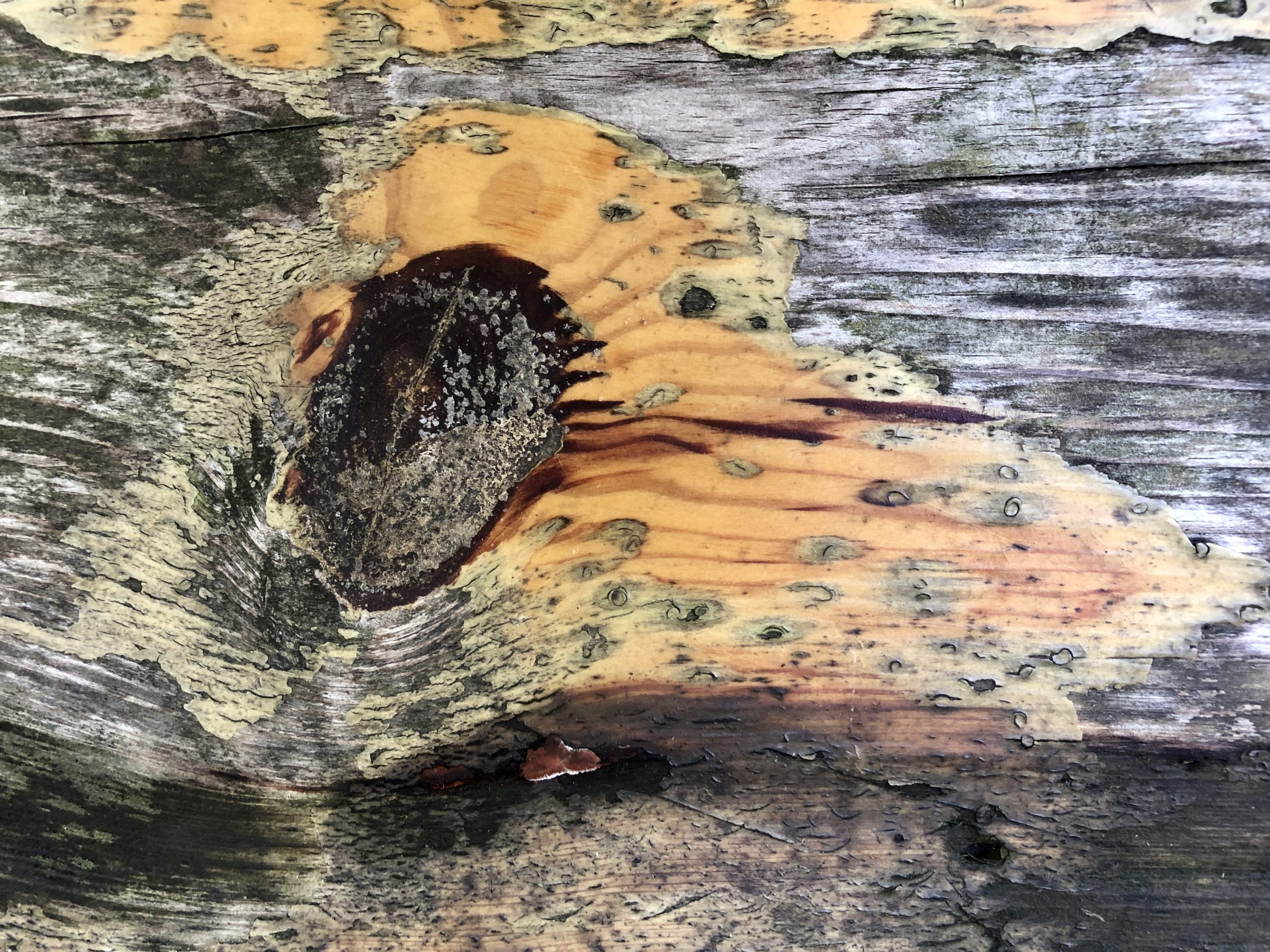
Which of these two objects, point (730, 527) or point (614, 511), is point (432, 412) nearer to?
point (614, 511)

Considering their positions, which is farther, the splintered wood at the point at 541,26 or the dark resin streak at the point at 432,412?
the dark resin streak at the point at 432,412

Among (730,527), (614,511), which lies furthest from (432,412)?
(730,527)

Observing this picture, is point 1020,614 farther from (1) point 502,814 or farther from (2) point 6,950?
(2) point 6,950

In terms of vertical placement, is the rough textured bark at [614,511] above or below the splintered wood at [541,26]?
below

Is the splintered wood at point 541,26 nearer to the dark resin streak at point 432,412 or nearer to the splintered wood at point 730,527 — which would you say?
the splintered wood at point 730,527

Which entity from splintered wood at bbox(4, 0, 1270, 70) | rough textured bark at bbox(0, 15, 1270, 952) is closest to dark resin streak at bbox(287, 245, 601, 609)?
rough textured bark at bbox(0, 15, 1270, 952)

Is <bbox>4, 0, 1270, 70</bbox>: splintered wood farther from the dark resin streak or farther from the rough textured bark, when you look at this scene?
the dark resin streak

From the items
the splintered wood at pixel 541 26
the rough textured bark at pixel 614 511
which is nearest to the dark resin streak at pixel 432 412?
the rough textured bark at pixel 614 511
